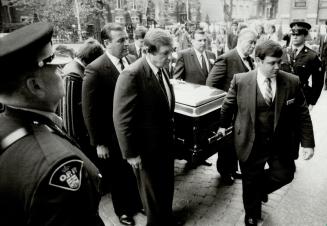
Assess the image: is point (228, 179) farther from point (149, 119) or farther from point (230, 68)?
point (149, 119)

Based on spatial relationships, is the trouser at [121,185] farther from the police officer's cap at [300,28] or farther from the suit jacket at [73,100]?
the police officer's cap at [300,28]

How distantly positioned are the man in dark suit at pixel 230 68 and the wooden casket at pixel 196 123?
51cm

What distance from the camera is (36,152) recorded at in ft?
3.97

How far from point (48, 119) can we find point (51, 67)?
245mm

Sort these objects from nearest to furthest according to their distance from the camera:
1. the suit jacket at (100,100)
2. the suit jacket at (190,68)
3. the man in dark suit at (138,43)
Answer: the suit jacket at (100,100) < the suit jacket at (190,68) < the man in dark suit at (138,43)

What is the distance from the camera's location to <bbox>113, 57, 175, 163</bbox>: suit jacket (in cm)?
265

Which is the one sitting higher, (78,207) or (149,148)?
(78,207)

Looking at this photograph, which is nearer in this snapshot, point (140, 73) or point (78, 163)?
point (78, 163)

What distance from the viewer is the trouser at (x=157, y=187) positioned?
2.87 meters

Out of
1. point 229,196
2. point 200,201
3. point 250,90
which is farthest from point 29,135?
point 229,196

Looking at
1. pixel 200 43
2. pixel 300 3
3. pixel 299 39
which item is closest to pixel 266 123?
pixel 299 39

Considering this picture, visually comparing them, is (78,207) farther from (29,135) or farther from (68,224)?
(29,135)

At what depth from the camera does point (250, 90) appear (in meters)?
2.99

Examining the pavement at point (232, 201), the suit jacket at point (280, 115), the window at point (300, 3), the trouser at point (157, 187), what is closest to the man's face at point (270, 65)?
the suit jacket at point (280, 115)
